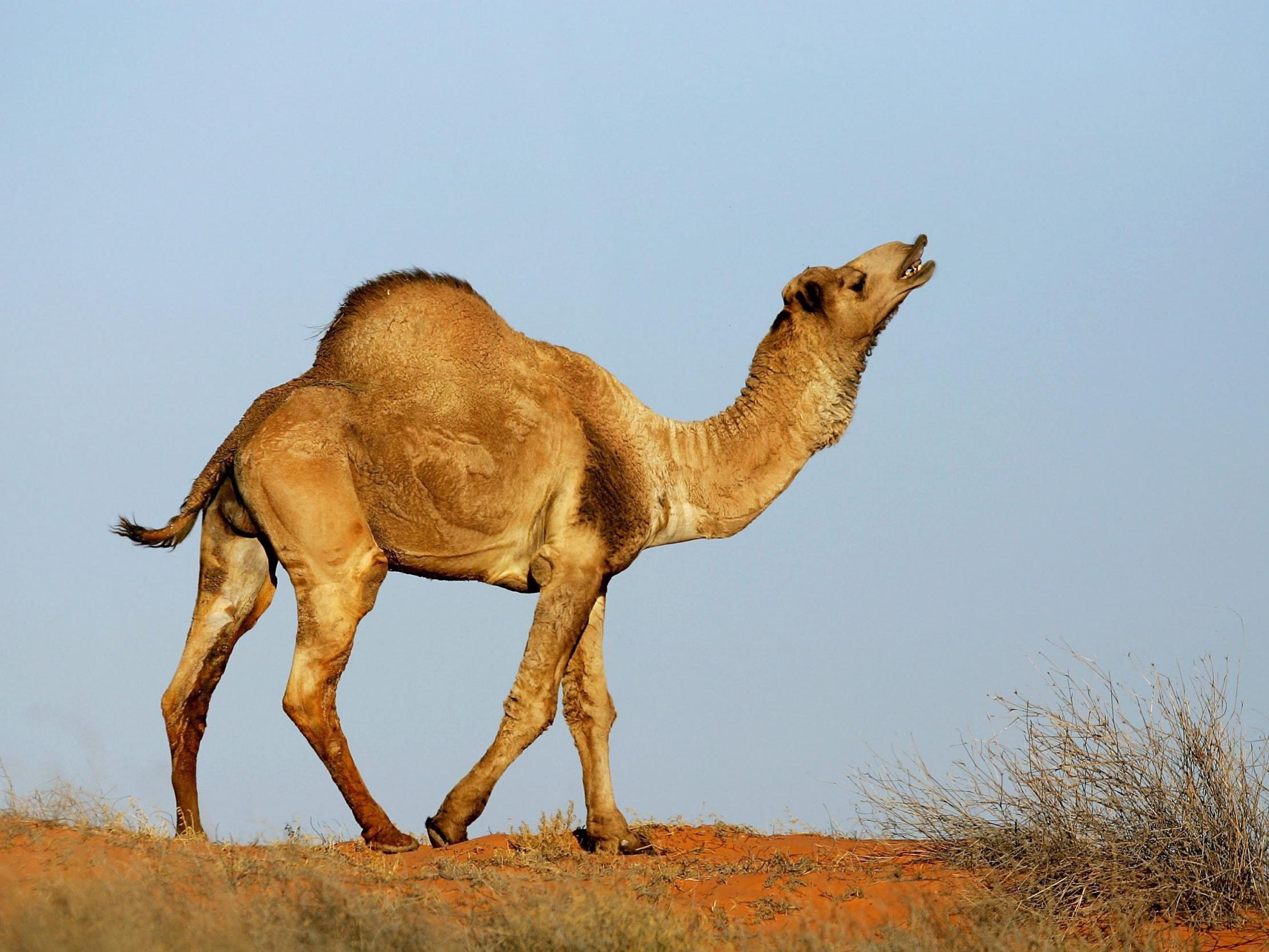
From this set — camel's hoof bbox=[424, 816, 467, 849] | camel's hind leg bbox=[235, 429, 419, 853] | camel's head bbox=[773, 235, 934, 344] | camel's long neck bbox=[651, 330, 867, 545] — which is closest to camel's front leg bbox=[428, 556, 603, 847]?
camel's hoof bbox=[424, 816, 467, 849]

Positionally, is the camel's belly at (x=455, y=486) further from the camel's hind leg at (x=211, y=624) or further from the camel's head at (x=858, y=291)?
the camel's head at (x=858, y=291)

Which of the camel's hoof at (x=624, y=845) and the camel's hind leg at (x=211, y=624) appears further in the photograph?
the camel's hind leg at (x=211, y=624)

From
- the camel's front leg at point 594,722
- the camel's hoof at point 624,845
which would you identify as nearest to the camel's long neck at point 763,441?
the camel's front leg at point 594,722

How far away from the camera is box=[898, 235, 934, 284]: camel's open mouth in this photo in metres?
11.1

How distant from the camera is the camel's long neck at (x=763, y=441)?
36.2 feet

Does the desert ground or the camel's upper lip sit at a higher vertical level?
the camel's upper lip

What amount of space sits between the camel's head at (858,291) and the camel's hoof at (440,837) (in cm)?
443

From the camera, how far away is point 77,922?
6.42m

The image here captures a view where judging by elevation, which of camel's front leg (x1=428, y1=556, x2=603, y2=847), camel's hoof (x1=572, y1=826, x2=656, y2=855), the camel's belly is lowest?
camel's hoof (x1=572, y1=826, x2=656, y2=855)

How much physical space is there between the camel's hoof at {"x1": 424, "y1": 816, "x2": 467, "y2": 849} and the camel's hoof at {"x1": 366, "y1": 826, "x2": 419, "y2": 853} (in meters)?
0.11

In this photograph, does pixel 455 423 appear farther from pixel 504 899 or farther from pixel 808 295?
pixel 504 899

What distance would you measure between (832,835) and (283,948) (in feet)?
15.7

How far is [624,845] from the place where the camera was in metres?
10.1

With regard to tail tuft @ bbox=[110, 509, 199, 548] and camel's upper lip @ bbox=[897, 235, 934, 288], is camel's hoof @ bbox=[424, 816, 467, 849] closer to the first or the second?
tail tuft @ bbox=[110, 509, 199, 548]
